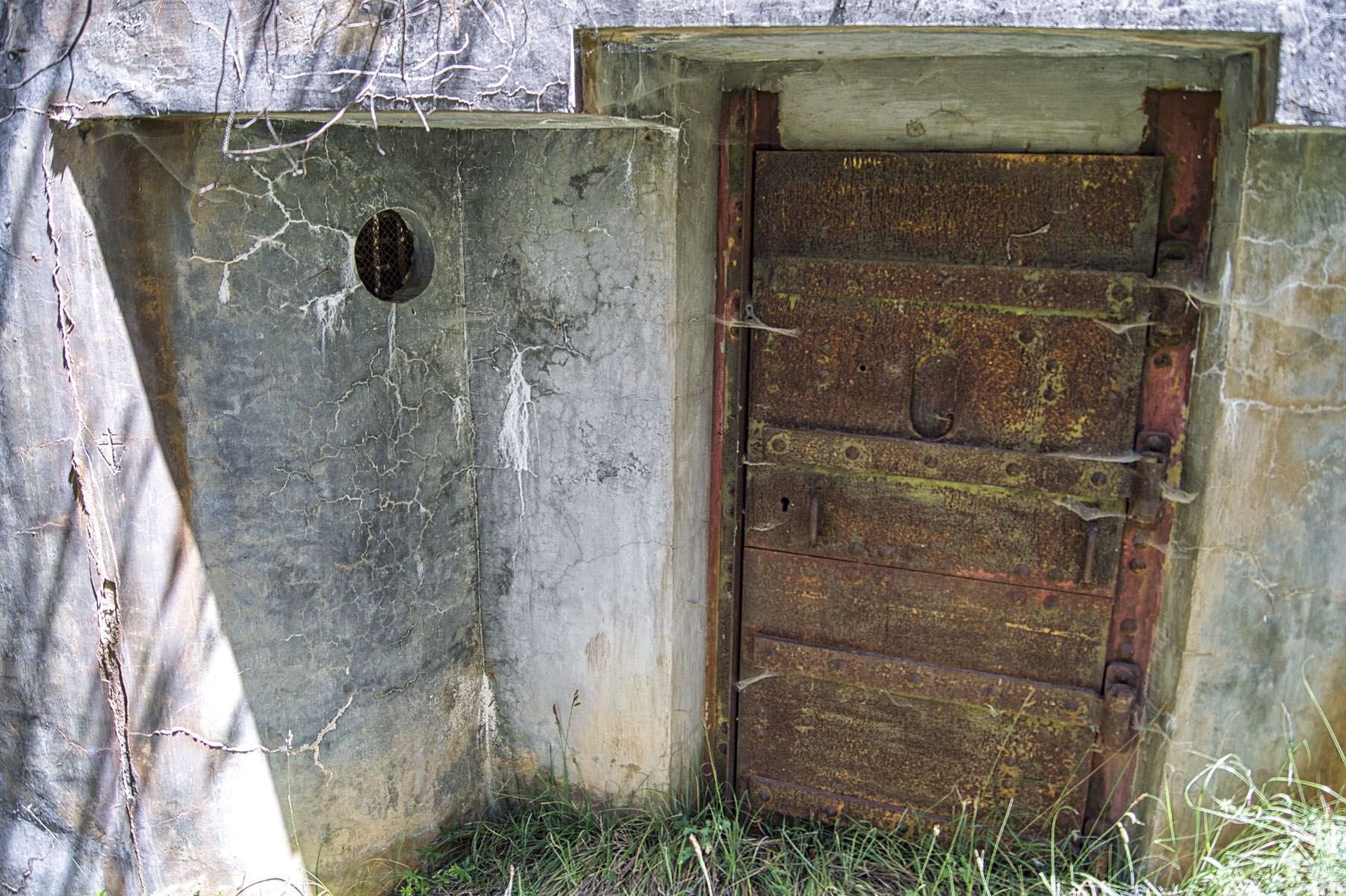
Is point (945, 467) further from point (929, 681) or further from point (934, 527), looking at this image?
point (929, 681)

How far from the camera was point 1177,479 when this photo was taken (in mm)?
2201

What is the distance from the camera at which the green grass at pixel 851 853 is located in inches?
85.2

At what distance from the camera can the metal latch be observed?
2.21 meters

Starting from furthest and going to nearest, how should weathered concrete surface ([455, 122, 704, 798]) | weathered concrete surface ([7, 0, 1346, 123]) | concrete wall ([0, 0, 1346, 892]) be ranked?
1. weathered concrete surface ([455, 122, 704, 798])
2. concrete wall ([0, 0, 1346, 892])
3. weathered concrete surface ([7, 0, 1346, 123])

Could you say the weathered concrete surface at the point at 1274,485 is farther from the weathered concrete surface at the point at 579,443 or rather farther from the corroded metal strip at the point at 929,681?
the weathered concrete surface at the point at 579,443

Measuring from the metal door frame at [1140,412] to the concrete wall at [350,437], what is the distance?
8 cm

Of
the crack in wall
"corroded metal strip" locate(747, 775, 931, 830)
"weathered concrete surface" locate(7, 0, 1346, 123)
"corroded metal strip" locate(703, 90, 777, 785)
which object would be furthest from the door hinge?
the crack in wall

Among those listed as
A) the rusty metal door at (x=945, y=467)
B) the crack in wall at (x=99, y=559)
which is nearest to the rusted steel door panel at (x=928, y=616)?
the rusty metal door at (x=945, y=467)

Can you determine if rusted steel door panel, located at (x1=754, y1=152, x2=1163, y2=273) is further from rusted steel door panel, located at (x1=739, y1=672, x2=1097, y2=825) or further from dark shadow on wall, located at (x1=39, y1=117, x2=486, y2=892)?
rusted steel door panel, located at (x1=739, y1=672, x2=1097, y2=825)

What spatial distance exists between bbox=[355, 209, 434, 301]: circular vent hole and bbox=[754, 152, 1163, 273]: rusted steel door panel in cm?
85

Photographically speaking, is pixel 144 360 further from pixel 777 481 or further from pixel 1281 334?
pixel 1281 334

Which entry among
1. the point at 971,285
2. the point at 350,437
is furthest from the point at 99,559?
the point at 971,285

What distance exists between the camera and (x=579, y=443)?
2.55m

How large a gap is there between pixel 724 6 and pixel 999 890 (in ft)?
6.91
